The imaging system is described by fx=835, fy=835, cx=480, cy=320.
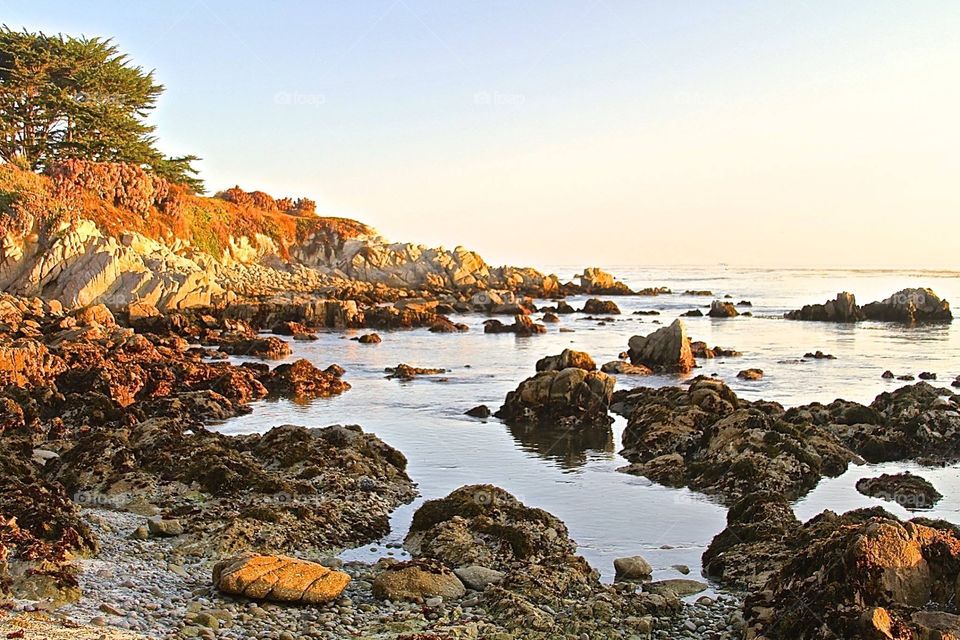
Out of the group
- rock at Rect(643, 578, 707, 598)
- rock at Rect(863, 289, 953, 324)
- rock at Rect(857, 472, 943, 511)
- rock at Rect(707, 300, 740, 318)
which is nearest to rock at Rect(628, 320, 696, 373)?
rock at Rect(857, 472, 943, 511)

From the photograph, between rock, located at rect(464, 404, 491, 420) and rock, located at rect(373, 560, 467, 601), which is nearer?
rock, located at rect(373, 560, 467, 601)

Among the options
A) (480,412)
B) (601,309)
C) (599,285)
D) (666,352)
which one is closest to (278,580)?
(480,412)

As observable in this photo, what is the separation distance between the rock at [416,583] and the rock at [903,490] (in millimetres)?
8389

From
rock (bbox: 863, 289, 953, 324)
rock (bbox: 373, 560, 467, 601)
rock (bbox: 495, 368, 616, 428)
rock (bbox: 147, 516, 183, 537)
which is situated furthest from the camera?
rock (bbox: 863, 289, 953, 324)

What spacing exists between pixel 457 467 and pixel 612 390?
7.35 m

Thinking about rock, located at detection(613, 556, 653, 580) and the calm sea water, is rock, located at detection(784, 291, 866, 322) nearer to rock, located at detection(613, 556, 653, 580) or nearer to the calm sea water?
the calm sea water

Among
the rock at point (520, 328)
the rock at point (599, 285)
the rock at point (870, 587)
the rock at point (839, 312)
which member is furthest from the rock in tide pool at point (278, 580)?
the rock at point (599, 285)

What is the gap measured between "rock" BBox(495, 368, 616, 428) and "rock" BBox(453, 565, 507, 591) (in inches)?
441

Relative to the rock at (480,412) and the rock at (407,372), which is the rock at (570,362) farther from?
the rock at (407,372)

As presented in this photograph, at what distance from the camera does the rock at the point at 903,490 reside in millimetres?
13812

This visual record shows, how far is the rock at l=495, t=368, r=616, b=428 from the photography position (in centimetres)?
2153

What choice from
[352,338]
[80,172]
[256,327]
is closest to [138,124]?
[80,172]

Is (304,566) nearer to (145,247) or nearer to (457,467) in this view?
(457,467)

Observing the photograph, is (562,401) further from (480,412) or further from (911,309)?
(911,309)
